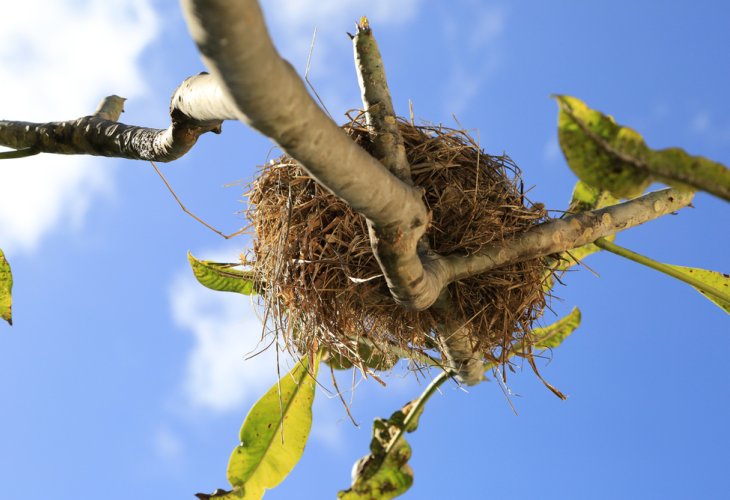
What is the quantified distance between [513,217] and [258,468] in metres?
1.39

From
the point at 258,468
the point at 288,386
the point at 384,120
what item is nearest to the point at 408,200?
the point at 384,120

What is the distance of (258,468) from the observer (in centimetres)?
300

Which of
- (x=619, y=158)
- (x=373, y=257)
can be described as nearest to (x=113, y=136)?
(x=373, y=257)

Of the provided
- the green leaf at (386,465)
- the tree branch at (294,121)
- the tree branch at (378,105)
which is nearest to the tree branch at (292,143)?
the tree branch at (294,121)

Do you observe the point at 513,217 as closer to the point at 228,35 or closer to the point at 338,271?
the point at 338,271

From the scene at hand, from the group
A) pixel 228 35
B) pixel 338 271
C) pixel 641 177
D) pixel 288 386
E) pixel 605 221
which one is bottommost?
pixel 641 177

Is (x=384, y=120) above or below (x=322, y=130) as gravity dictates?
above

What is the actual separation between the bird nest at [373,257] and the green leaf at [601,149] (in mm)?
866

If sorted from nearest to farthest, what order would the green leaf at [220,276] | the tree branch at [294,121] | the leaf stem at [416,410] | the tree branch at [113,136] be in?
the tree branch at [294,121], the tree branch at [113,136], the green leaf at [220,276], the leaf stem at [416,410]

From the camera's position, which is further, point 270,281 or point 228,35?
point 270,281

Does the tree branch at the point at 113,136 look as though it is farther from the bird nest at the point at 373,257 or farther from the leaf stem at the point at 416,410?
the leaf stem at the point at 416,410

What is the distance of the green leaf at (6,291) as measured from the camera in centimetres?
235

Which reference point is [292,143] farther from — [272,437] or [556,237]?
[272,437]

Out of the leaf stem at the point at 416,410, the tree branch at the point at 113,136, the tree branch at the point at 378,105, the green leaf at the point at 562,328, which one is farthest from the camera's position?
the green leaf at the point at 562,328
